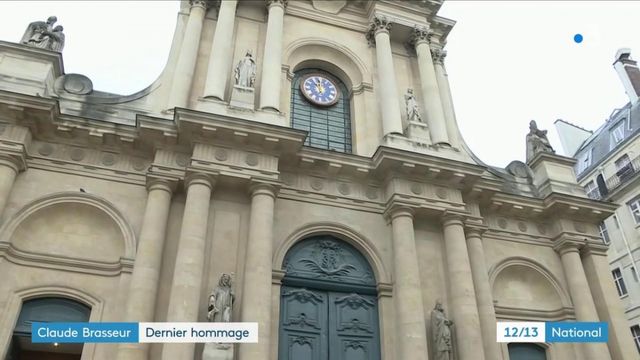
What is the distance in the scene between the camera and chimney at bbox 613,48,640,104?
102 ft

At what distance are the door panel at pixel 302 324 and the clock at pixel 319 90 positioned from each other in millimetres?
6883

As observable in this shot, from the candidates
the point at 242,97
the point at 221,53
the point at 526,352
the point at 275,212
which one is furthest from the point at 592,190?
the point at 221,53

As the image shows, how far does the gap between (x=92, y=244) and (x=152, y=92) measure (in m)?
5.12

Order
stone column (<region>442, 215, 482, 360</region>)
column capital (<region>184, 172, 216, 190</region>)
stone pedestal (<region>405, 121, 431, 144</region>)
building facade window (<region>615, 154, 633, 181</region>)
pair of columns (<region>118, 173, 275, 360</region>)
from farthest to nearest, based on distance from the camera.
Answer: building facade window (<region>615, 154, 633, 181</region>) < stone pedestal (<region>405, 121, 431, 144</region>) < stone column (<region>442, 215, 482, 360</region>) < column capital (<region>184, 172, 216, 190</region>) < pair of columns (<region>118, 173, 275, 360</region>)

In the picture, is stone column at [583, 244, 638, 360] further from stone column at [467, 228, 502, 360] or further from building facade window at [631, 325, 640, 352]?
building facade window at [631, 325, 640, 352]

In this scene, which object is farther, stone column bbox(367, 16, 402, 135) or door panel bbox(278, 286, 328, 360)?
stone column bbox(367, 16, 402, 135)

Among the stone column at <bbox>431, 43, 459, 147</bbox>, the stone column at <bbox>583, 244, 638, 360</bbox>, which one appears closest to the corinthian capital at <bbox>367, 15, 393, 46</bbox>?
the stone column at <bbox>431, 43, 459, 147</bbox>

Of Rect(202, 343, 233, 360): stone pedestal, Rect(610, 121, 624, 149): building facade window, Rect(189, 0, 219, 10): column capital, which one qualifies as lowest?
Rect(202, 343, 233, 360): stone pedestal

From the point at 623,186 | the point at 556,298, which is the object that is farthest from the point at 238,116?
the point at 623,186

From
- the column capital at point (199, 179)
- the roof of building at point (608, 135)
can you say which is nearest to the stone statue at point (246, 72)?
the column capital at point (199, 179)

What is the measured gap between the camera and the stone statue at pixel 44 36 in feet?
48.8

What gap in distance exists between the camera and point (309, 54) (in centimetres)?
1870

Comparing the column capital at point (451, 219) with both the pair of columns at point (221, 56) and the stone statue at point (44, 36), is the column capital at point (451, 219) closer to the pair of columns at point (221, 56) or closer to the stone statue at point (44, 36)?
the pair of columns at point (221, 56)

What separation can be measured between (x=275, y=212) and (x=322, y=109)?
16.3ft
